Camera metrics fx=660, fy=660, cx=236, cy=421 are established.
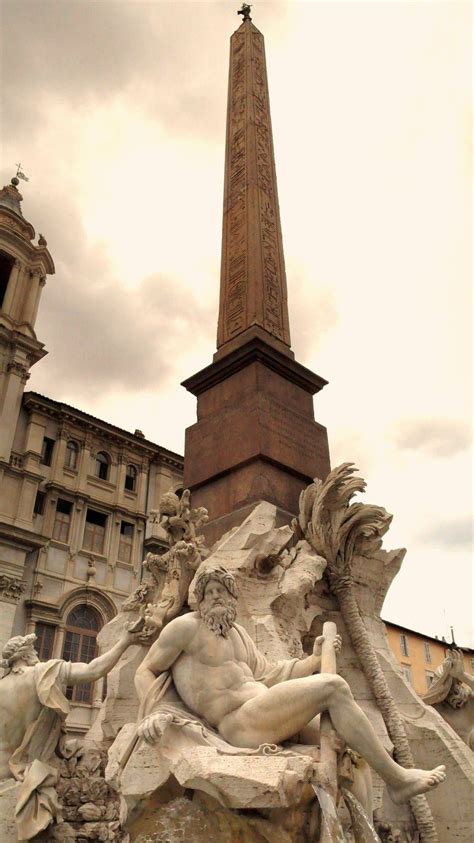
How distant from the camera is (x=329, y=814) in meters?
3.39

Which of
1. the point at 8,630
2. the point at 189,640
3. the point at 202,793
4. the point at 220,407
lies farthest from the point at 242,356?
the point at 8,630

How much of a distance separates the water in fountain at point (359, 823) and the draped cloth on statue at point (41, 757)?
2.19m

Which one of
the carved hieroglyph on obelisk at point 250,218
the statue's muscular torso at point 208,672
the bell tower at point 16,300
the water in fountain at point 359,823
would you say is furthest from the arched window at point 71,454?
the water in fountain at point 359,823

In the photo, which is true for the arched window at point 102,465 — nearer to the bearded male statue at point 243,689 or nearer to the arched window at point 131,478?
the arched window at point 131,478

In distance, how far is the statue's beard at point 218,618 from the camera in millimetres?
4207

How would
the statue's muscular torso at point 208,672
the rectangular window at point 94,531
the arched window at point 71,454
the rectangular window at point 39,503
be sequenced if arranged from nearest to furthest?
the statue's muscular torso at point 208,672
the rectangular window at point 39,503
the rectangular window at point 94,531
the arched window at point 71,454

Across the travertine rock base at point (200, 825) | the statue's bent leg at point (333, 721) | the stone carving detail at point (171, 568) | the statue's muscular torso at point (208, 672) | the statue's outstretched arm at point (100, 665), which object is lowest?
the travertine rock base at point (200, 825)

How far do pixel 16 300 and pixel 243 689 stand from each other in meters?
23.7

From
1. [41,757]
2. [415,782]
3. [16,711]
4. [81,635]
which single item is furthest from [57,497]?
[415,782]

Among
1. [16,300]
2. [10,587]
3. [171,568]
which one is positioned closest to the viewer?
[171,568]

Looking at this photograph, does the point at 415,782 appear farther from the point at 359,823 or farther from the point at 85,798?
the point at 85,798

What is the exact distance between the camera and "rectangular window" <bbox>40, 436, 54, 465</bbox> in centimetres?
2394

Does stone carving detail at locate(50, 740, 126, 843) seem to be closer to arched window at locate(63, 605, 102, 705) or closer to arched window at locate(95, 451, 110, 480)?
arched window at locate(63, 605, 102, 705)

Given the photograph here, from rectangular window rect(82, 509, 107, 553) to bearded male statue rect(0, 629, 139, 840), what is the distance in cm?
1882
